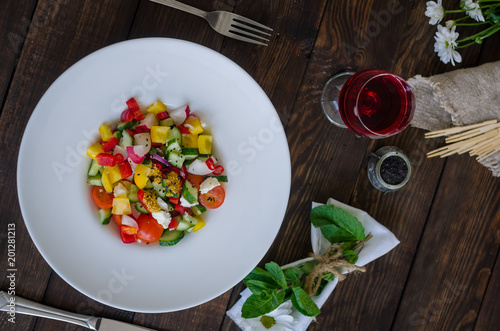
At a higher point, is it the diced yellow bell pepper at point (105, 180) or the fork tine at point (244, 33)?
the fork tine at point (244, 33)

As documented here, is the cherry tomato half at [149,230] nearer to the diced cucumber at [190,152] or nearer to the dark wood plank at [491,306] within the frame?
the diced cucumber at [190,152]

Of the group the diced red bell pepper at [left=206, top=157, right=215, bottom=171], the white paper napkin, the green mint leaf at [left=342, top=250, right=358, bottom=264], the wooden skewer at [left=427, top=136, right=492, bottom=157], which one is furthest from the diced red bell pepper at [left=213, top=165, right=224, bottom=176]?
the wooden skewer at [left=427, top=136, right=492, bottom=157]

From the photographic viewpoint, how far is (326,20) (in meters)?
1.31

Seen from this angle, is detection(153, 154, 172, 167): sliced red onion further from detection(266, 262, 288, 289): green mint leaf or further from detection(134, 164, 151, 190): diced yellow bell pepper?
detection(266, 262, 288, 289): green mint leaf

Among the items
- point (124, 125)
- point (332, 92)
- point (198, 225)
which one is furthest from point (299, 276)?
point (124, 125)

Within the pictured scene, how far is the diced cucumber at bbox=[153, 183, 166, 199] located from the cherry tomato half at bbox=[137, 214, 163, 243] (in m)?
0.07

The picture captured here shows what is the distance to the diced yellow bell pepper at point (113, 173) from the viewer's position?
3.71 feet

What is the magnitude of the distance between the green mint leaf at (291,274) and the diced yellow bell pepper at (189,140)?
0.46m

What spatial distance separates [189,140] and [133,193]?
0.21 metres

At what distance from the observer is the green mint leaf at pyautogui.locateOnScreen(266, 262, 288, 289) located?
1.16 m

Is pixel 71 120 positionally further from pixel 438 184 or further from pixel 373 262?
pixel 438 184

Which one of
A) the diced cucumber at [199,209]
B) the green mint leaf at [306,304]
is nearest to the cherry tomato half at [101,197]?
the diced cucumber at [199,209]

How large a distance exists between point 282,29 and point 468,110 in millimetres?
623

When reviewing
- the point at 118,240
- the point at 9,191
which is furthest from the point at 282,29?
the point at 9,191
